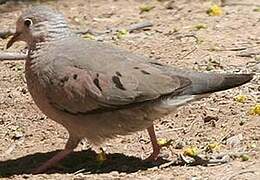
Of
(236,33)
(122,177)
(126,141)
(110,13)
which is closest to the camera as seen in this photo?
(122,177)

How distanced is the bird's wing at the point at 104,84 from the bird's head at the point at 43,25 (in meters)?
0.28

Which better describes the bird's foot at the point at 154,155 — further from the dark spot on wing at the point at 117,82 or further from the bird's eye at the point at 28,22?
the bird's eye at the point at 28,22

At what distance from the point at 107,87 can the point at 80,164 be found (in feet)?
2.55

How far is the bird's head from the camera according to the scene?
601 cm

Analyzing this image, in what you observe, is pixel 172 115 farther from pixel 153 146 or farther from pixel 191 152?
pixel 191 152

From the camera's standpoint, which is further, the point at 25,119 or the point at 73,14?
the point at 73,14

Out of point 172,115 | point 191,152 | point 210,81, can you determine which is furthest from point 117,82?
point 172,115

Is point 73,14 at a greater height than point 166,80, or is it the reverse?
point 166,80

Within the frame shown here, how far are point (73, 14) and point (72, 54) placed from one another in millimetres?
3644

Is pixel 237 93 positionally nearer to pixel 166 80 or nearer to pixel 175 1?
pixel 166 80

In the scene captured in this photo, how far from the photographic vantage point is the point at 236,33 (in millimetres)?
8359

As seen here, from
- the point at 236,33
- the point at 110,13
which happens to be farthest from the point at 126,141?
the point at 110,13

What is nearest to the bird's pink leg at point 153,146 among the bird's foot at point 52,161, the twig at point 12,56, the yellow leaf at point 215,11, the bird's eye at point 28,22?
the bird's foot at point 52,161

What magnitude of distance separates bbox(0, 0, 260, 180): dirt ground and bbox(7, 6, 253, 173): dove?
0.29 meters
